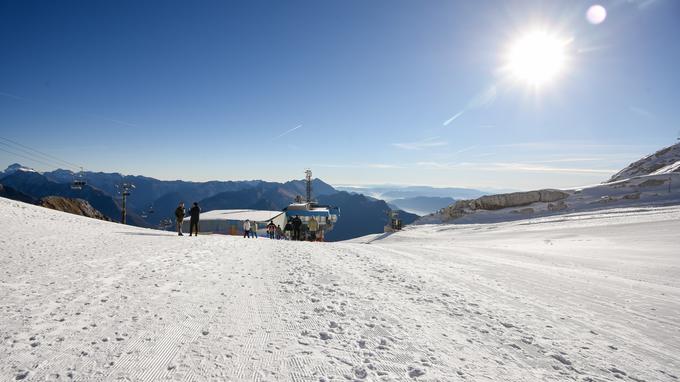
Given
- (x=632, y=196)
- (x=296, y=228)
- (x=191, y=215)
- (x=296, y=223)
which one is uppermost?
(x=632, y=196)

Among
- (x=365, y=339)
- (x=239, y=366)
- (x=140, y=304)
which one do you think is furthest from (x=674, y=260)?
(x=140, y=304)

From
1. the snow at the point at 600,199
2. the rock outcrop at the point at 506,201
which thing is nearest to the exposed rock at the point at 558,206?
the snow at the point at 600,199

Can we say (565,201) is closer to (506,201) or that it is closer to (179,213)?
(506,201)

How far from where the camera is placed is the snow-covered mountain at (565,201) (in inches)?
1454

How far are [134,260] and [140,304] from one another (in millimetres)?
4215

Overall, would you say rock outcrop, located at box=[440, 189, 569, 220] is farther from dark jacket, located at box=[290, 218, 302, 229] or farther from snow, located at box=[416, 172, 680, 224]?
dark jacket, located at box=[290, 218, 302, 229]

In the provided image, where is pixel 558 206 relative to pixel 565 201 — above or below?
below

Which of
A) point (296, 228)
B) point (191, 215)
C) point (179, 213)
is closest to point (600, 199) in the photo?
point (296, 228)

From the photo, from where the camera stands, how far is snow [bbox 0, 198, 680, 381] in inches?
147

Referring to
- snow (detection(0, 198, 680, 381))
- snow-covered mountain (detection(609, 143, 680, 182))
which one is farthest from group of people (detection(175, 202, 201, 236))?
snow-covered mountain (detection(609, 143, 680, 182))

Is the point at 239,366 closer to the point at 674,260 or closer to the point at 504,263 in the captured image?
the point at 504,263

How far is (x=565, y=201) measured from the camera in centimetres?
4350

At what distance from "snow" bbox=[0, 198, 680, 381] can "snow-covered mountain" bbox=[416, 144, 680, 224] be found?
34.3 meters

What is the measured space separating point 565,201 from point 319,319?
172ft
